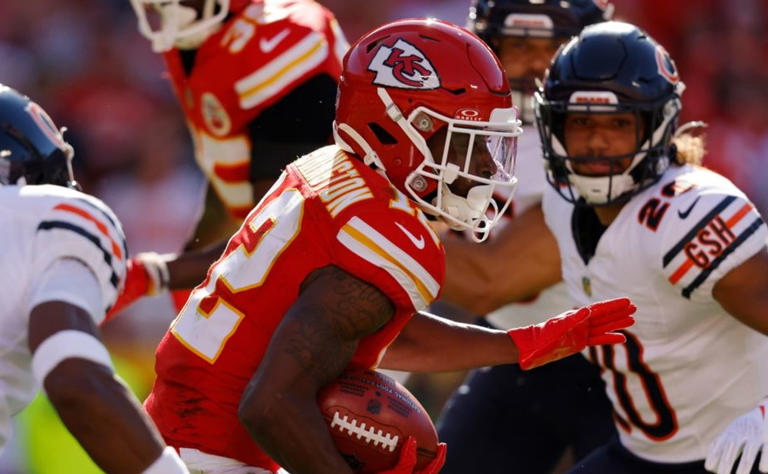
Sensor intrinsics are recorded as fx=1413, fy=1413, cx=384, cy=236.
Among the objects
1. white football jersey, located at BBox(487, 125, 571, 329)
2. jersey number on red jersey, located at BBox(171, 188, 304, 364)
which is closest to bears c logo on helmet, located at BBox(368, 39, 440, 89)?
jersey number on red jersey, located at BBox(171, 188, 304, 364)

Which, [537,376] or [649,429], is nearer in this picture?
[649,429]

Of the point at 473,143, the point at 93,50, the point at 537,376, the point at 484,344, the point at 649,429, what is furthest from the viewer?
the point at 93,50

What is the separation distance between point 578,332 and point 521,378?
4.41ft

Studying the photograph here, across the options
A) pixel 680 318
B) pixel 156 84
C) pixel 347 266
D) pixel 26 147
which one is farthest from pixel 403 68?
pixel 156 84

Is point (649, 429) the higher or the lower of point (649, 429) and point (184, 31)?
the lower

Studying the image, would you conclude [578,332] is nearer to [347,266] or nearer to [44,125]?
[347,266]

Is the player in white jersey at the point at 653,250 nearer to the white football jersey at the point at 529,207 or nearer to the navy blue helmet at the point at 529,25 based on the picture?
the white football jersey at the point at 529,207

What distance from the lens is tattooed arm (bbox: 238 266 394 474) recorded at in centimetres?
268

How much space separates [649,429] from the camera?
386 cm

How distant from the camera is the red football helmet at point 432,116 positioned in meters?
3.06

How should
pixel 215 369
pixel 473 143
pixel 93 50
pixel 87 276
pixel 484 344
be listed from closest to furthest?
pixel 87 276, pixel 215 369, pixel 473 143, pixel 484 344, pixel 93 50

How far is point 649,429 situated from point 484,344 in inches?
28.8

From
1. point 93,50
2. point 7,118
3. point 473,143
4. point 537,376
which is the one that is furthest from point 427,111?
point 93,50

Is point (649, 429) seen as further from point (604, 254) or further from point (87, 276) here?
point (87, 276)
